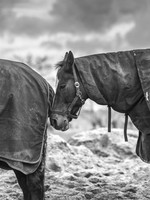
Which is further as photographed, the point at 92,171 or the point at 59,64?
the point at 92,171

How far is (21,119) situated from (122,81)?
113 cm

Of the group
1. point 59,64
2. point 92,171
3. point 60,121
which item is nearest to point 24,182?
point 60,121

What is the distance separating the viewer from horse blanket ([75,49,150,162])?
5.90m

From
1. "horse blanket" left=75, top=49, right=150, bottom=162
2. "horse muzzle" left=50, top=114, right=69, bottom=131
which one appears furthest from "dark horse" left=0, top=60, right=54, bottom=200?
"horse blanket" left=75, top=49, right=150, bottom=162

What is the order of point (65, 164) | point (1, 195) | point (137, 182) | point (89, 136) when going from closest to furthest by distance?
point (1, 195) → point (137, 182) → point (65, 164) → point (89, 136)

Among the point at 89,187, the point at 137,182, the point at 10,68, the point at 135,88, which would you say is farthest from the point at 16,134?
the point at 137,182

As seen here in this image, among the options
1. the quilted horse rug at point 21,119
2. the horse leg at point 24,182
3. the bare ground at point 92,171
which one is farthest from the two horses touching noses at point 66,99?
the bare ground at point 92,171

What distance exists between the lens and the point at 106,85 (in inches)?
232

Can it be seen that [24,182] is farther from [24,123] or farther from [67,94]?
[67,94]

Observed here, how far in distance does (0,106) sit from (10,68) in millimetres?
464

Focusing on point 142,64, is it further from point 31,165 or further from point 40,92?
point 31,165

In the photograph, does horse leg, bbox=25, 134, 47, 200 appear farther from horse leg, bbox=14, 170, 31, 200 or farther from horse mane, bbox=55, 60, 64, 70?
horse mane, bbox=55, 60, 64, 70

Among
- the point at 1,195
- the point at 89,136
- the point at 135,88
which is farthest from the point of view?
the point at 89,136

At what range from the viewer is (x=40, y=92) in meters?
6.20
